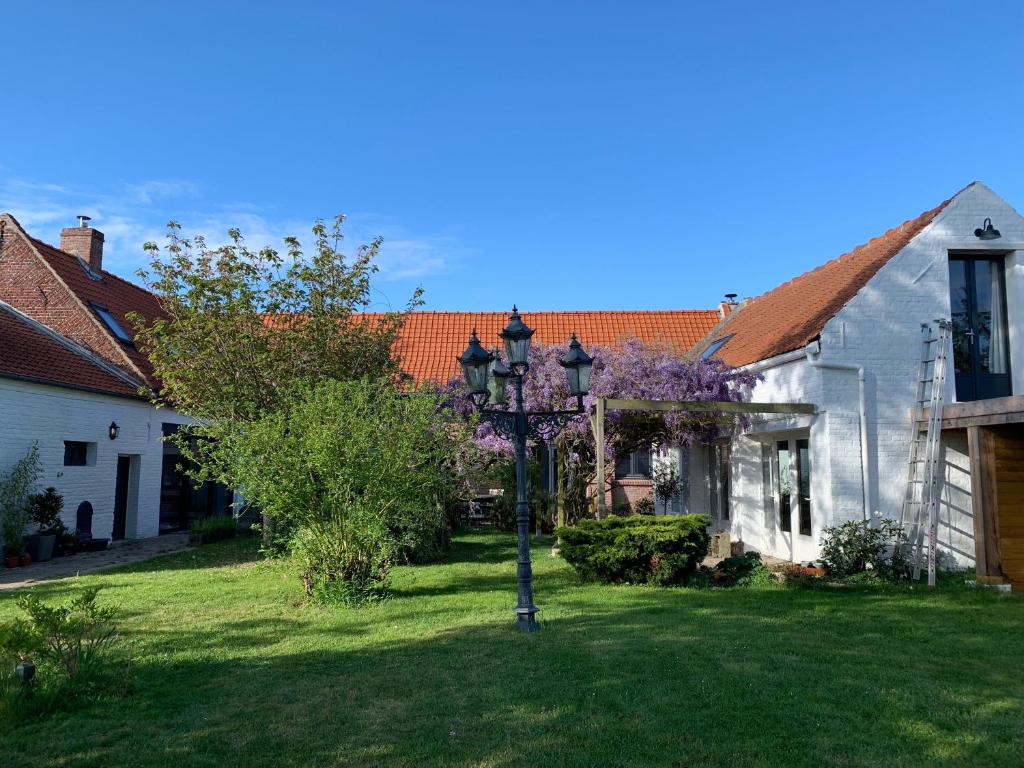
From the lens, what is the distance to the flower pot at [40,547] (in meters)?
13.5

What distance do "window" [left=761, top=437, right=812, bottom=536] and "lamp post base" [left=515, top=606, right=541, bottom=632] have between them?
6.58 metres

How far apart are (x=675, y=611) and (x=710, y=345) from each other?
39.2 ft

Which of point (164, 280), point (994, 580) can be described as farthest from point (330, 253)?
point (994, 580)

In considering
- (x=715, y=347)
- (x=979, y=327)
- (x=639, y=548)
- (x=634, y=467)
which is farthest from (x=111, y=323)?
(x=979, y=327)

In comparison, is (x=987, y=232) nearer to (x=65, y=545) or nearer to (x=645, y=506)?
(x=645, y=506)

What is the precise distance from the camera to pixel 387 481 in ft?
30.7

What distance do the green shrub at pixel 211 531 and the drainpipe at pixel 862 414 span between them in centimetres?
1362

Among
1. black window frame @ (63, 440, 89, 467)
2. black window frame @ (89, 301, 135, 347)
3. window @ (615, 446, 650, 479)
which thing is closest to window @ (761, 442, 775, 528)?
window @ (615, 446, 650, 479)

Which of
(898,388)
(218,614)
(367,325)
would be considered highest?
(367,325)

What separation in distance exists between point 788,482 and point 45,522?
1423cm

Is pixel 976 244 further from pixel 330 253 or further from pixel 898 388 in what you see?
pixel 330 253

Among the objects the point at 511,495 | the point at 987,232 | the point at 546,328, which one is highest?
the point at 546,328

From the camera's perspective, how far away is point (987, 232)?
457 inches

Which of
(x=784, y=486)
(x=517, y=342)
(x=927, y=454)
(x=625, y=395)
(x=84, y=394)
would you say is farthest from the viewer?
(x=84, y=394)
